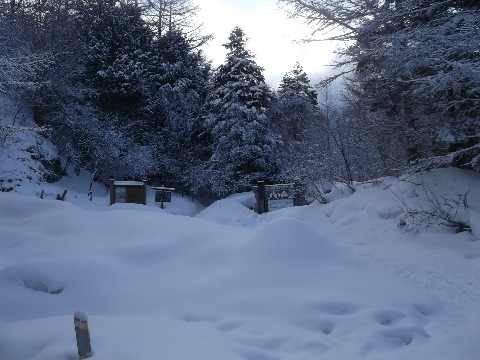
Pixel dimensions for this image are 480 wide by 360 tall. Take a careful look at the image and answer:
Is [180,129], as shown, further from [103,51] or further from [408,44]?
[408,44]

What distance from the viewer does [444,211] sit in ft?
24.9

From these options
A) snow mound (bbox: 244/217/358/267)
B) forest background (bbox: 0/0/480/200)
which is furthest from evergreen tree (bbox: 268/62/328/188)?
snow mound (bbox: 244/217/358/267)

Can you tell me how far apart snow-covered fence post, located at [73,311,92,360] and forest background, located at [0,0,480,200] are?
801 cm

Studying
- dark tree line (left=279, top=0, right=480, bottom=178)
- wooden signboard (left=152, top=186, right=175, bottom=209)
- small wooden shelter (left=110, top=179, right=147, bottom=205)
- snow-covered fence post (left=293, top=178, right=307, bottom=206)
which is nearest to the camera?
dark tree line (left=279, top=0, right=480, bottom=178)

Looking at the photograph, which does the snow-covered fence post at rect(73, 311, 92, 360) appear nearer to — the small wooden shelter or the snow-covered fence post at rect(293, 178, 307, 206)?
the snow-covered fence post at rect(293, 178, 307, 206)

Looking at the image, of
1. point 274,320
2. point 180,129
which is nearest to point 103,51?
point 180,129

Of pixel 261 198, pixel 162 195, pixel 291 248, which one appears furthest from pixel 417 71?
pixel 162 195

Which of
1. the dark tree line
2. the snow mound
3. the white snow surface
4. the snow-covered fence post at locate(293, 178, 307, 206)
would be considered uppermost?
the dark tree line

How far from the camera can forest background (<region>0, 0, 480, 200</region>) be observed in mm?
9906

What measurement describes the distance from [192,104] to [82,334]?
26450 mm

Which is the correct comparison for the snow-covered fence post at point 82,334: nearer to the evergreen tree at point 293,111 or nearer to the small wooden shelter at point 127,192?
the small wooden shelter at point 127,192

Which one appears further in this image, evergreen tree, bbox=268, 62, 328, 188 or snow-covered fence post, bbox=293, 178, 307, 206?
evergreen tree, bbox=268, 62, 328, 188

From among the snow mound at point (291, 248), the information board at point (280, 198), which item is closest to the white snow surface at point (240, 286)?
the snow mound at point (291, 248)

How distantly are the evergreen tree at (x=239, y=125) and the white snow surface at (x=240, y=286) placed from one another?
1648cm
